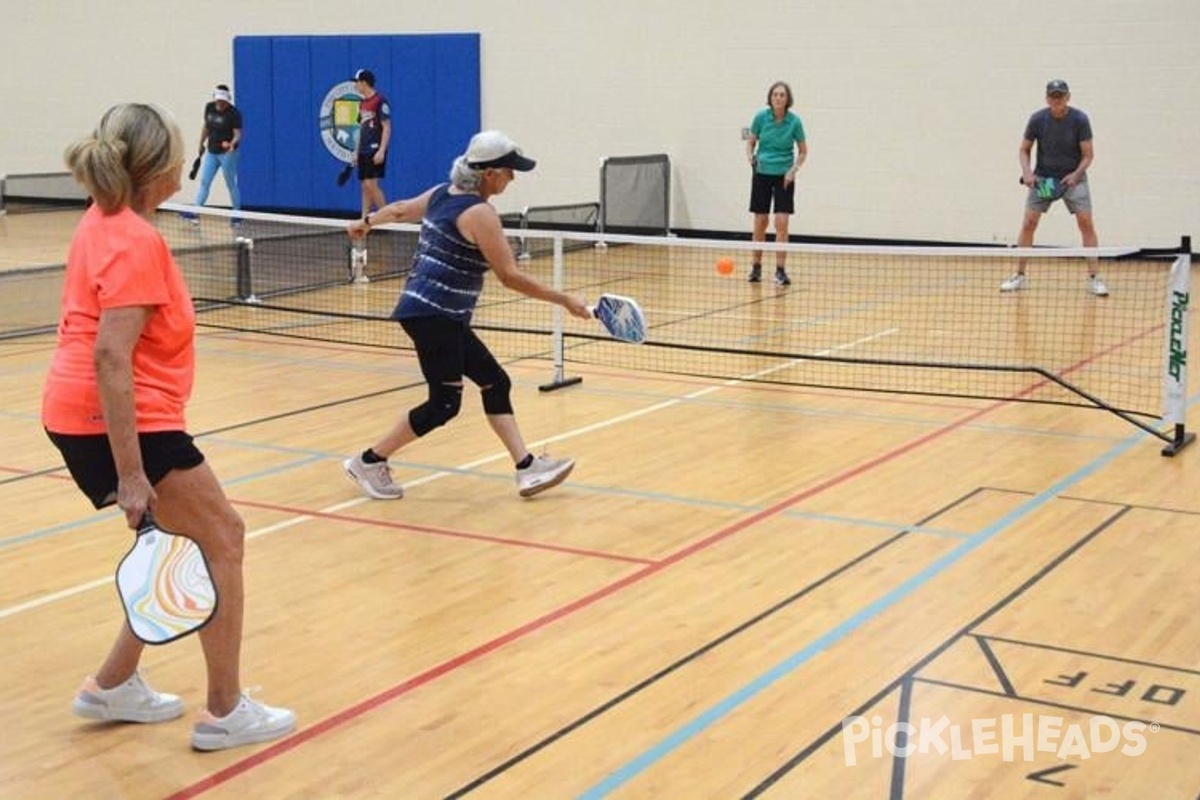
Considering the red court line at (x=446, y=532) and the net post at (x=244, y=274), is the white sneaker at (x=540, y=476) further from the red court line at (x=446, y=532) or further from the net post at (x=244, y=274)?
the net post at (x=244, y=274)

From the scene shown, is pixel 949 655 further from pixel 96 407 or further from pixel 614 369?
pixel 614 369

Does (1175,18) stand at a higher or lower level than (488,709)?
higher

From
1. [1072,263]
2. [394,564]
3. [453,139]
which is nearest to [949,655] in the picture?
[394,564]

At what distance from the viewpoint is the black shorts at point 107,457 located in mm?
4781

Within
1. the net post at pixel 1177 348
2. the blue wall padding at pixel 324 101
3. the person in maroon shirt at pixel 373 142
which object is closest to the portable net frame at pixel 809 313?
the net post at pixel 1177 348

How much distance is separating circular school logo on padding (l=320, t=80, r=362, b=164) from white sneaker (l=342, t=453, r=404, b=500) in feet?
51.9

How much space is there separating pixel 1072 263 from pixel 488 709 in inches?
564

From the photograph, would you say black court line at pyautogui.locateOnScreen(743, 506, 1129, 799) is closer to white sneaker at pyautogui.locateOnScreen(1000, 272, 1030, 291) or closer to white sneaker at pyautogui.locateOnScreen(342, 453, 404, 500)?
white sneaker at pyautogui.locateOnScreen(342, 453, 404, 500)

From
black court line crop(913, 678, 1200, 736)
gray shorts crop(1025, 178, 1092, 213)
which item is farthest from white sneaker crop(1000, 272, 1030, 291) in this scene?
black court line crop(913, 678, 1200, 736)

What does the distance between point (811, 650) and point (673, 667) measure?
0.54 m

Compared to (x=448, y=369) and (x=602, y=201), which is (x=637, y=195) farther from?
(x=448, y=369)

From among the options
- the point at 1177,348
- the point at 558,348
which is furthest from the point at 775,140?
the point at 1177,348

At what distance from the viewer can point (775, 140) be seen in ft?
55.9

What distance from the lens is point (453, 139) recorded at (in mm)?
23062
